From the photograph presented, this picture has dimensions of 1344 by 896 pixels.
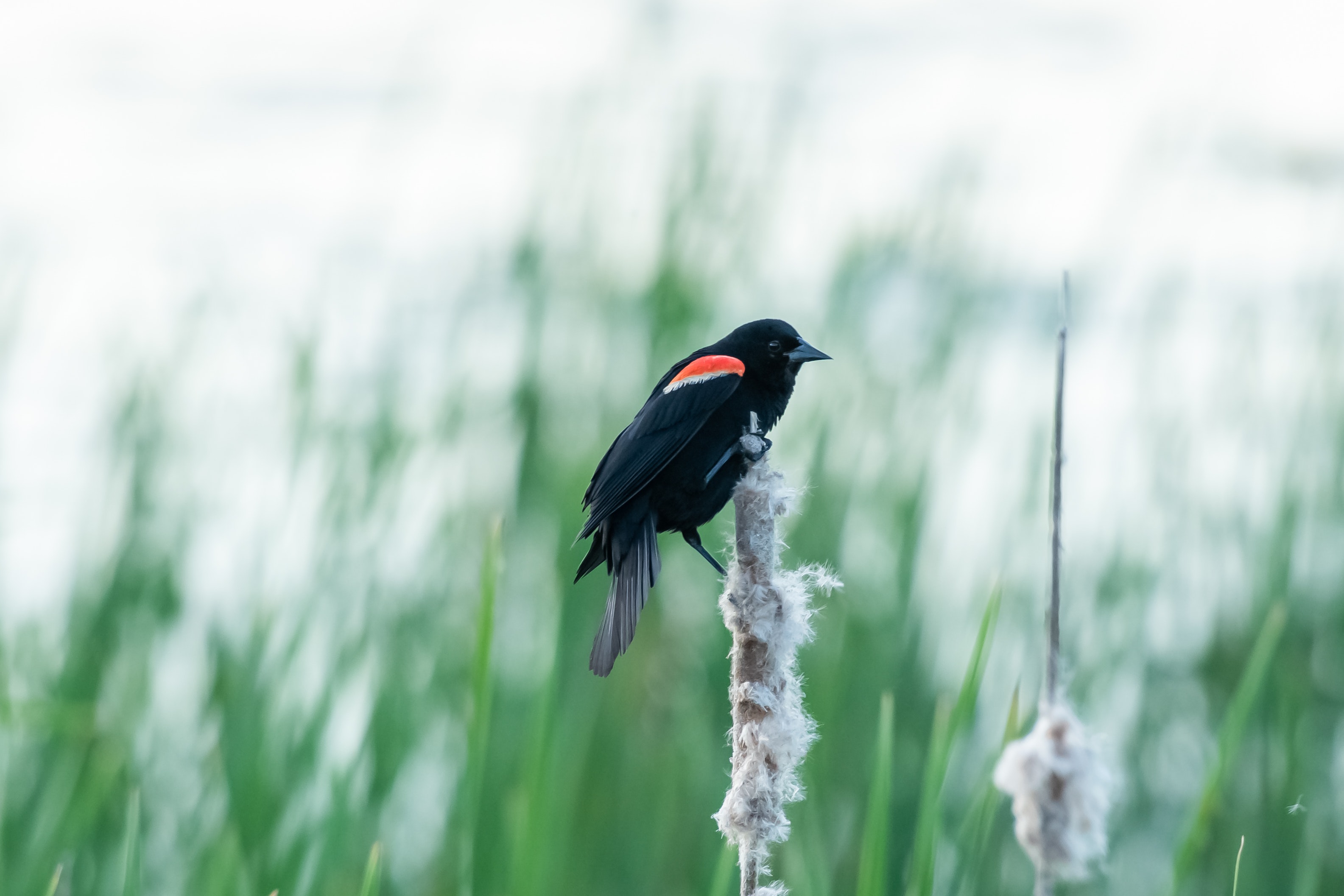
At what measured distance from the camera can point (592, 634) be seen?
241 cm

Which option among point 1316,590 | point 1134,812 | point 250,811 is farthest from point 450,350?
point 1316,590

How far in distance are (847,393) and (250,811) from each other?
163 centimetres

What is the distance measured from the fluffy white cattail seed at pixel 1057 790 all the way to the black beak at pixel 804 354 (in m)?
0.54

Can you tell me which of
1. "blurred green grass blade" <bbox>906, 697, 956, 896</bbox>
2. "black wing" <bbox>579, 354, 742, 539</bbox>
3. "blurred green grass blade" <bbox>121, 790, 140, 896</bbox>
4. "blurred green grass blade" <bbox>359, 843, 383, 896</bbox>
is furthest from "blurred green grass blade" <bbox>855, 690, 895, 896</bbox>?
"blurred green grass blade" <bbox>121, 790, 140, 896</bbox>

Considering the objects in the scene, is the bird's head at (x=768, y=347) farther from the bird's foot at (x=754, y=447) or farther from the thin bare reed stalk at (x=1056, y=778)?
the thin bare reed stalk at (x=1056, y=778)

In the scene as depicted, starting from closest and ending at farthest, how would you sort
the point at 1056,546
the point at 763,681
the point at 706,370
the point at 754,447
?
1. the point at 1056,546
2. the point at 763,681
3. the point at 754,447
4. the point at 706,370

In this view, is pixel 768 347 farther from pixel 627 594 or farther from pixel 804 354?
pixel 627 594

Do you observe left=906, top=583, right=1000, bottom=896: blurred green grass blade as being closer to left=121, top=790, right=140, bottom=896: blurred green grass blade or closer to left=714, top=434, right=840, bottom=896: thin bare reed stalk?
left=714, top=434, right=840, bottom=896: thin bare reed stalk

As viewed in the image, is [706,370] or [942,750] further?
[706,370]

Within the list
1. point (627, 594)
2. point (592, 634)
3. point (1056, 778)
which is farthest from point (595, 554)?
point (592, 634)

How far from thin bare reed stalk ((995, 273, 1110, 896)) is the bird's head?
0.59 m

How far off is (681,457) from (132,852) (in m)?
0.61

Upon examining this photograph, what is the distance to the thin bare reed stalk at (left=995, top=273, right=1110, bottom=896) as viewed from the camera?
491mm

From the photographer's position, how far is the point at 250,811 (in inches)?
73.7
